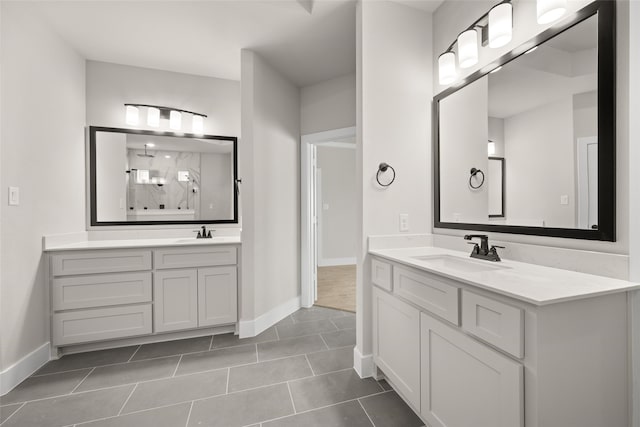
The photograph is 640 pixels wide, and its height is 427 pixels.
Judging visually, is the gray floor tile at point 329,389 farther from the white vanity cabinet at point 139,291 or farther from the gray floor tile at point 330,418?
the white vanity cabinet at point 139,291

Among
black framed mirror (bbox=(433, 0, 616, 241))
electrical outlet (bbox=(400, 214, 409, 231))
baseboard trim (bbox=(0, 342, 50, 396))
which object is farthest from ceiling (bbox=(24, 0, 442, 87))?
baseboard trim (bbox=(0, 342, 50, 396))

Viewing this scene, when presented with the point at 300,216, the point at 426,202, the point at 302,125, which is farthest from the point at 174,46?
the point at 426,202

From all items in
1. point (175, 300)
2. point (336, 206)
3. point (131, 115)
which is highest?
point (131, 115)

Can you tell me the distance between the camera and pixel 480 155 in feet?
5.61

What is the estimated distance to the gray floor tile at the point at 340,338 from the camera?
240 centimetres

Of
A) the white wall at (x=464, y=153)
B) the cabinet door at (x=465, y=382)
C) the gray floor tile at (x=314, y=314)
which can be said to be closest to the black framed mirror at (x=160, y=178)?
the gray floor tile at (x=314, y=314)

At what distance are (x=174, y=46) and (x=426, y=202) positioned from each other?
2639mm

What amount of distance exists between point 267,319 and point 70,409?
1492 millimetres

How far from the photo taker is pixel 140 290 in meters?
2.37

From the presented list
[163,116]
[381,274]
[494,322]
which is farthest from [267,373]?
[163,116]

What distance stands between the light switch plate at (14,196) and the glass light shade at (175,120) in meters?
1.35

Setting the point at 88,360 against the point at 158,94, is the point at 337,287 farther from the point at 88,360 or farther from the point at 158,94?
the point at 158,94

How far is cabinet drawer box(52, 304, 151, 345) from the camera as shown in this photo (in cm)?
220

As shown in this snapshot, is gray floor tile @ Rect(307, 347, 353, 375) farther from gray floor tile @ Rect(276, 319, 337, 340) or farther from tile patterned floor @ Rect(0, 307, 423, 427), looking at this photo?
gray floor tile @ Rect(276, 319, 337, 340)
